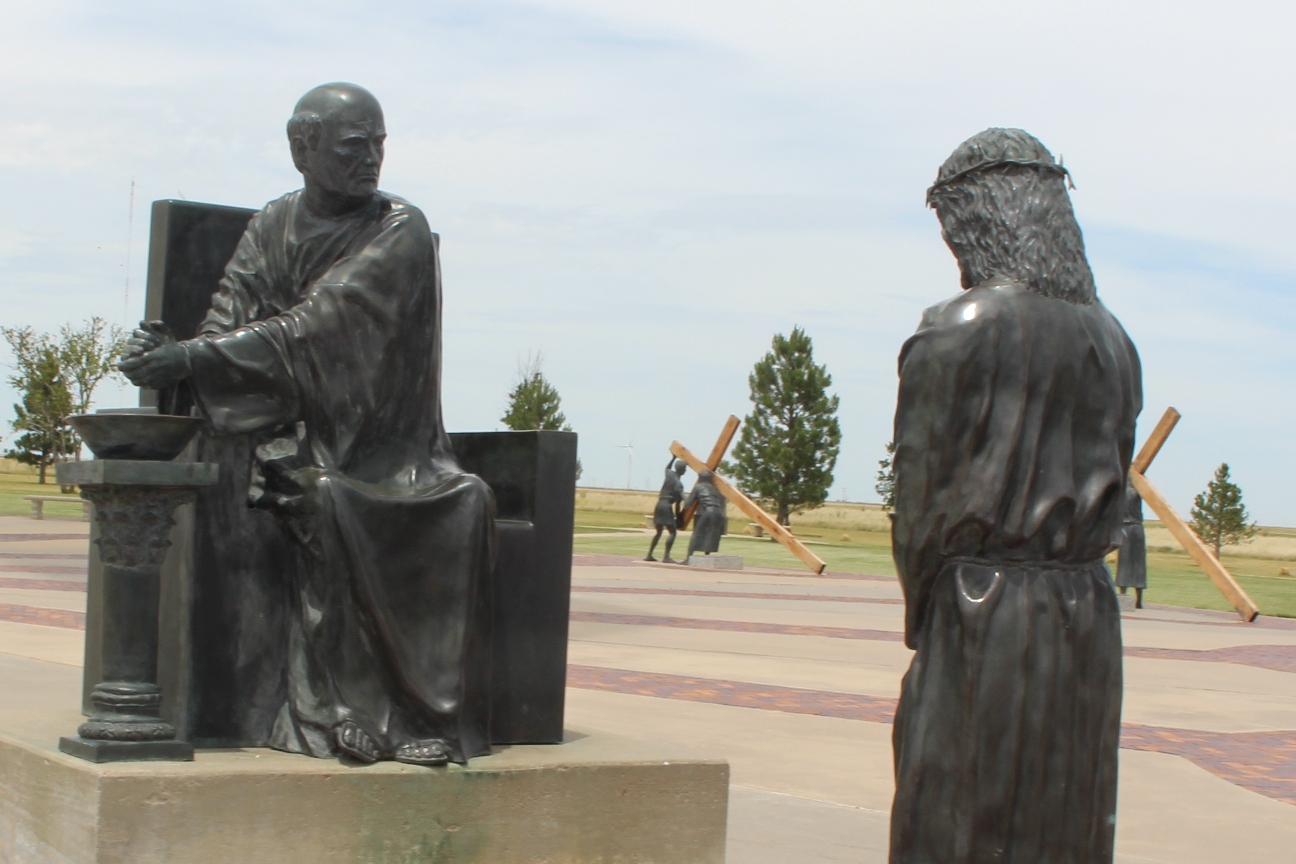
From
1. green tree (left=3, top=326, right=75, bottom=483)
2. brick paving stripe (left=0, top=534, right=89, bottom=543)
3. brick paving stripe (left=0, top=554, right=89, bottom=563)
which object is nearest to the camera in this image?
brick paving stripe (left=0, top=554, right=89, bottom=563)

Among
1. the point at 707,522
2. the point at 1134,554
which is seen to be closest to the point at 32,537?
the point at 707,522

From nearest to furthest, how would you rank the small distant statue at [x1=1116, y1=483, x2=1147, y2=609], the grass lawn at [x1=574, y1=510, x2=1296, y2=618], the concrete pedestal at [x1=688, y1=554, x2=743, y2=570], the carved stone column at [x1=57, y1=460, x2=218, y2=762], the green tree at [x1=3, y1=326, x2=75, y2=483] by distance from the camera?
the carved stone column at [x1=57, y1=460, x2=218, y2=762]
the small distant statue at [x1=1116, y1=483, x2=1147, y2=609]
the grass lawn at [x1=574, y1=510, x2=1296, y2=618]
the concrete pedestal at [x1=688, y1=554, x2=743, y2=570]
the green tree at [x1=3, y1=326, x2=75, y2=483]

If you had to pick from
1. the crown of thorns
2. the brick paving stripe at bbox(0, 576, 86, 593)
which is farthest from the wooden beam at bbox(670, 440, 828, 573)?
the crown of thorns

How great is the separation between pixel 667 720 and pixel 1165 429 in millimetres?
14890

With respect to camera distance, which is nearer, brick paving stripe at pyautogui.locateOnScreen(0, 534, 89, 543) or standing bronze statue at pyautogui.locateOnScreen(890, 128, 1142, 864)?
standing bronze statue at pyautogui.locateOnScreen(890, 128, 1142, 864)

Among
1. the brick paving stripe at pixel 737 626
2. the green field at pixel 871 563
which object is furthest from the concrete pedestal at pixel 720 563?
the brick paving stripe at pixel 737 626

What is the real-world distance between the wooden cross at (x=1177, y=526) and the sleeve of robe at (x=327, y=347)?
56.1 ft

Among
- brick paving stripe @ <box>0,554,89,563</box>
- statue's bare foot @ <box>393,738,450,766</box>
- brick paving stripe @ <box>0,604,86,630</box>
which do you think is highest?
statue's bare foot @ <box>393,738,450,766</box>

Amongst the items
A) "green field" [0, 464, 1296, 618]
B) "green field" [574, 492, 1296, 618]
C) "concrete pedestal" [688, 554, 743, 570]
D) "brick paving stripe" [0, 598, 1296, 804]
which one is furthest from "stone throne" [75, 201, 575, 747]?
"concrete pedestal" [688, 554, 743, 570]

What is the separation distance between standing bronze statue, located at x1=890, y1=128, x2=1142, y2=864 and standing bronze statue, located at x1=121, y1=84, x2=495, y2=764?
2.19 metres

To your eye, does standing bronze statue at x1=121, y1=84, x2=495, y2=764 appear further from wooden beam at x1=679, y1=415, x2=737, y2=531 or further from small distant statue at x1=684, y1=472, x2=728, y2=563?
wooden beam at x1=679, y1=415, x2=737, y2=531

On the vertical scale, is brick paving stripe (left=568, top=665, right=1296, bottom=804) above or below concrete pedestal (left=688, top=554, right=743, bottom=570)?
above

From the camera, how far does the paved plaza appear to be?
630cm

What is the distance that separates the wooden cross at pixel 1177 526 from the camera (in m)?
20.3
